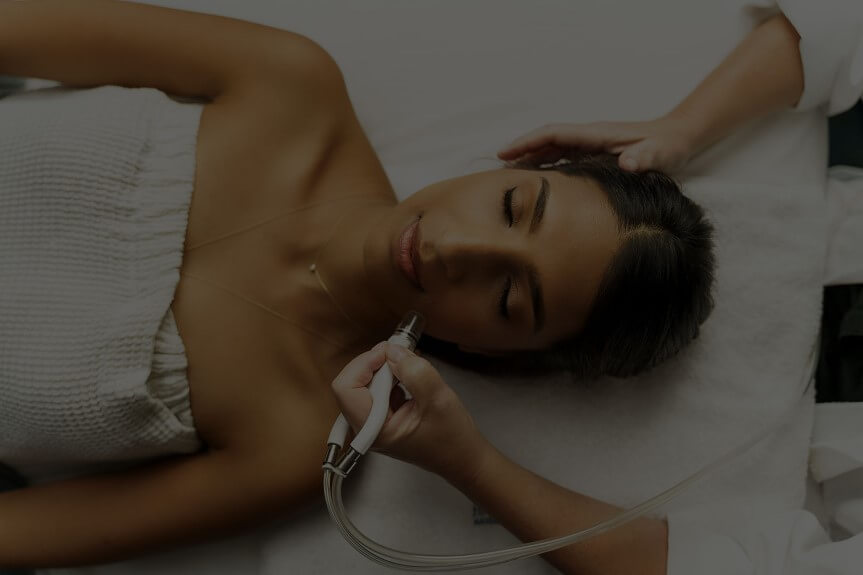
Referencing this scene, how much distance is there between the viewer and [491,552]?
44.3 inches

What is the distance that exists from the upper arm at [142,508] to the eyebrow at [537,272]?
1.53ft

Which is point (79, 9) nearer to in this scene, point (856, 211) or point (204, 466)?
point (204, 466)

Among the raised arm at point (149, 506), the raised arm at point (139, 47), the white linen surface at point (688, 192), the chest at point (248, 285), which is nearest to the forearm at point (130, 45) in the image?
the raised arm at point (139, 47)

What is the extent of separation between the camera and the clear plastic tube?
3.09ft

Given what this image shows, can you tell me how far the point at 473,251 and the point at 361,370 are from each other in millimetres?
236

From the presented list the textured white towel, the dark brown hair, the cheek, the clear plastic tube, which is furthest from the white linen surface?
the textured white towel

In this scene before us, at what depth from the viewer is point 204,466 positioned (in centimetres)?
118

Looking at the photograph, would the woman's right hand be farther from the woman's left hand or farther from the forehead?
the woman's left hand

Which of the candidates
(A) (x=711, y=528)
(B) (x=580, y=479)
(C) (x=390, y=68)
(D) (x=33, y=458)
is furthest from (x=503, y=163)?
(D) (x=33, y=458)

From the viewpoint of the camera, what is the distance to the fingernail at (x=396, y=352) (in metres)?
0.93

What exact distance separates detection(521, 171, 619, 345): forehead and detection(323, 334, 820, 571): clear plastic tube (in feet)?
1.12

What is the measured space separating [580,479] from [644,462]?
0.12m

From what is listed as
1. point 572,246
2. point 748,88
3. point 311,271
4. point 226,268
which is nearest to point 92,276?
point 226,268

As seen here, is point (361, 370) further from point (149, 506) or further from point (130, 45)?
point (130, 45)
